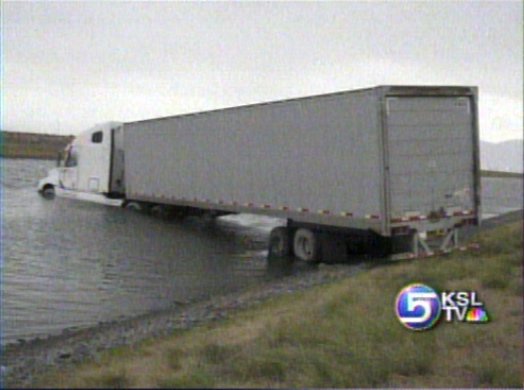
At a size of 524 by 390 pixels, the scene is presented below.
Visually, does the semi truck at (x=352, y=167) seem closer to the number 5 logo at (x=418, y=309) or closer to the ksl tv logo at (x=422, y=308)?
the ksl tv logo at (x=422, y=308)

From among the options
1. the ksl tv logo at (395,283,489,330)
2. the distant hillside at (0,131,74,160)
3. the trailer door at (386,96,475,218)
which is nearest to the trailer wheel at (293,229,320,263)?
the trailer door at (386,96,475,218)

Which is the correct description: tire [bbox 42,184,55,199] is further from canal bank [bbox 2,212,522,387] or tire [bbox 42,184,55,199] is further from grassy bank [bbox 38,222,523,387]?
grassy bank [bbox 38,222,523,387]

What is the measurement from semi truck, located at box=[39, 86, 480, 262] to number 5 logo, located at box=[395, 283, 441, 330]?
329 inches

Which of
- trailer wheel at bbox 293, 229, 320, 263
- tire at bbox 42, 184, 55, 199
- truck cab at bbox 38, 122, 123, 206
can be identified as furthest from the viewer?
tire at bbox 42, 184, 55, 199

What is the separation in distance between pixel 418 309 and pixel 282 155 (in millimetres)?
11168

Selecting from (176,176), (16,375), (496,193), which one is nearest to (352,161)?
(176,176)

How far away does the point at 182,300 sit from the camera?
9648 millimetres

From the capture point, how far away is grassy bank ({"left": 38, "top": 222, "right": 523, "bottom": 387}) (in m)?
2.44

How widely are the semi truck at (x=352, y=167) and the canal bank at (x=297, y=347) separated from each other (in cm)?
362

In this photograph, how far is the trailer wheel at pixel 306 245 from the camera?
14063mm

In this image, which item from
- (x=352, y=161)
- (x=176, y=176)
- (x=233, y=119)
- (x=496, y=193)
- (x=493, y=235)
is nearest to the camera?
(x=352, y=161)

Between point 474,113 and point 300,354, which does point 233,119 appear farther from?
point 300,354

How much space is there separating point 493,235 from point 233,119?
679 centimetres

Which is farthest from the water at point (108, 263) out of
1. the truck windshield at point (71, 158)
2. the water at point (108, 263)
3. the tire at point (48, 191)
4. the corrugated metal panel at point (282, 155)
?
the tire at point (48, 191)
